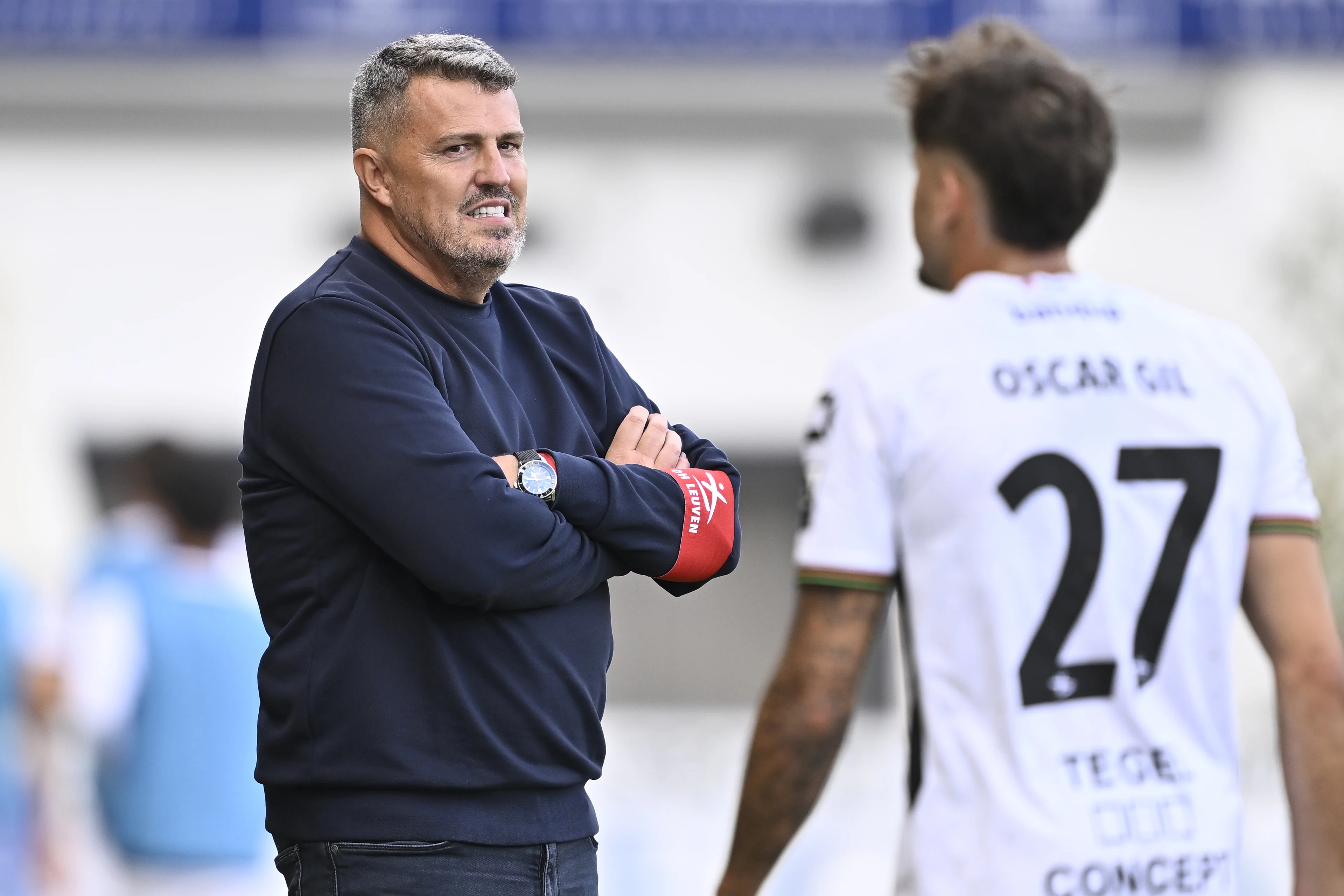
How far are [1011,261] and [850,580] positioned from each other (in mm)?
471

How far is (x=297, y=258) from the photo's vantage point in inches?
490

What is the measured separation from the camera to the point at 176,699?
4.78 metres

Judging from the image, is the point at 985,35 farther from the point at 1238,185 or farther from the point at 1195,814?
the point at 1238,185

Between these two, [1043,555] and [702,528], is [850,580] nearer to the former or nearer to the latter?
[1043,555]

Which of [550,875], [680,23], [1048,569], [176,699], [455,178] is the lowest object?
[176,699]

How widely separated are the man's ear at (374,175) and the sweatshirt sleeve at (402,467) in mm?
269

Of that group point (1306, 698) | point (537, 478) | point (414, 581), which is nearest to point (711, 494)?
point (537, 478)

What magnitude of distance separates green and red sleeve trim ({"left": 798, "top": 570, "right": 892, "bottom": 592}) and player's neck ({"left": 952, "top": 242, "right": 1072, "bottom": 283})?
42cm

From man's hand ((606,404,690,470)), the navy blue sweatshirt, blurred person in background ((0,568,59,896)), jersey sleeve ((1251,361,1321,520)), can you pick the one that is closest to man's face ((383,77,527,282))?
the navy blue sweatshirt

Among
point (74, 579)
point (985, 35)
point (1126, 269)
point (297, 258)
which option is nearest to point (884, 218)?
point (1126, 269)

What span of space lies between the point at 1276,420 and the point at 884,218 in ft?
34.5

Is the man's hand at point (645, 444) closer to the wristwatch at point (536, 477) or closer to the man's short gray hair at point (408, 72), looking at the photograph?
the wristwatch at point (536, 477)

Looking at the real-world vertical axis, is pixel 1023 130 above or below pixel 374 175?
above

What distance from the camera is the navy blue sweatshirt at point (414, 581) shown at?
Answer: 2.39 m
